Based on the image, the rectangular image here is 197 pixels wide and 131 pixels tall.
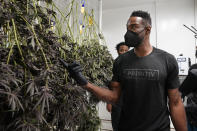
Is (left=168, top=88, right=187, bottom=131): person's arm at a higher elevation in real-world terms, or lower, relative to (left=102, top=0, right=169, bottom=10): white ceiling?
lower

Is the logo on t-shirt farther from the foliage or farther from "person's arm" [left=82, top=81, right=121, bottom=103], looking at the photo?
the foliage

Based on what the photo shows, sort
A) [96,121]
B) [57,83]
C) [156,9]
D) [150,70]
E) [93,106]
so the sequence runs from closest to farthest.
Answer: [57,83] → [150,70] → [93,106] → [96,121] → [156,9]

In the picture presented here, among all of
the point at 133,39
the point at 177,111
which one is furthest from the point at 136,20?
the point at 177,111

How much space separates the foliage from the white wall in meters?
3.79

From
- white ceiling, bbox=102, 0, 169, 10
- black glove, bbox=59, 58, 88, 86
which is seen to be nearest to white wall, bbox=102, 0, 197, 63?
white ceiling, bbox=102, 0, 169, 10

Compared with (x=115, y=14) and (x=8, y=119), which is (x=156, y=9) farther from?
(x=8, y=119)

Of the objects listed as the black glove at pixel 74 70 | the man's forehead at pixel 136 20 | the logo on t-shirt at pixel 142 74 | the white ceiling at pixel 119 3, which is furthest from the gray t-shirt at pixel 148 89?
the white ceiling at pixel 119 3

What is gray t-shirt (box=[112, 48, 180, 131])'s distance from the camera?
41.9 inches

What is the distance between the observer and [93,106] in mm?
1575

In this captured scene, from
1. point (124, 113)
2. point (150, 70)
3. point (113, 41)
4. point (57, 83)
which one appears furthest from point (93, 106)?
point (113, 41)

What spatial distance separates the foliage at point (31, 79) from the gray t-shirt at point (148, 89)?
1.21 feet

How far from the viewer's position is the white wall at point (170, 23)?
415cm

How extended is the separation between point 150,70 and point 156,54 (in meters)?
0.12

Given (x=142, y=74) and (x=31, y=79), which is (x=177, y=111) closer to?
(x=142, y=74)
